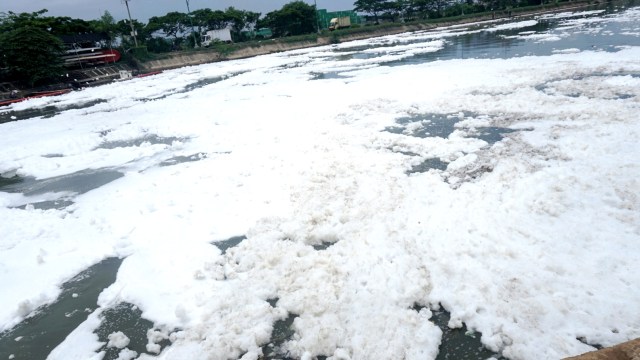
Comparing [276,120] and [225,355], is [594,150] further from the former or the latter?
[276,120]

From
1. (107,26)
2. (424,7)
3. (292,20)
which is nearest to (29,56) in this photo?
(107,26)

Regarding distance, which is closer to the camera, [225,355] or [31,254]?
[225,355]

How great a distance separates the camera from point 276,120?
546 inches

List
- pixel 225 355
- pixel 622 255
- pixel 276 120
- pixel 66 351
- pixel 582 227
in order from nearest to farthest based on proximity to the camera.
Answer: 1. pixel 225 355
2. pixel 66 351
3. pixel 622 255
4. pixel 582 227
5. pixel 276 120

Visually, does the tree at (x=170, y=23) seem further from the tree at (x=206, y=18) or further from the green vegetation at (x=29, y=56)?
the green vegetation at (x=29, y=56)

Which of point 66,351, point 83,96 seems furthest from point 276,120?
point 83,96

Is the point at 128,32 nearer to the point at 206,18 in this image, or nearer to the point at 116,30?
the point at 116,30

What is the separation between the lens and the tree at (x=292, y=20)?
6844 cm

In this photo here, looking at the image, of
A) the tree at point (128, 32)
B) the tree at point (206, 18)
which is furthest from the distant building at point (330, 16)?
the tree at point (128, 32)

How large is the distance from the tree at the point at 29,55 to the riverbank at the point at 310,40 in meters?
12.6

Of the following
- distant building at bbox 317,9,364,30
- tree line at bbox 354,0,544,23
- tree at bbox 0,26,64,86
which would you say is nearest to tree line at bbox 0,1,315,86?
tree at bbox 0,26,64,86

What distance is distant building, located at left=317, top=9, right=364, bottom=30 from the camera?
82231 mm

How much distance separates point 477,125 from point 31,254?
33.9 ft

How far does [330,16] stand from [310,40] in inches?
1031
